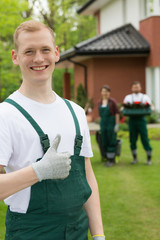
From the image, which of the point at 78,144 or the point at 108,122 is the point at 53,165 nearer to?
the point at 78,144

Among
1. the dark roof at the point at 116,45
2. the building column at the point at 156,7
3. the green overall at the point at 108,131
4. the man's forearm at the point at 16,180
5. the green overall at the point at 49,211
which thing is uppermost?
the building column at the point at 156,7

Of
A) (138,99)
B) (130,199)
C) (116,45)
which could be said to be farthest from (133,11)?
(130,199)

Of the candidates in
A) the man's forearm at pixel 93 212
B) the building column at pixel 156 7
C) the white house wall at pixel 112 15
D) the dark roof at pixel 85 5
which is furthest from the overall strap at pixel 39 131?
the dark roof at pixel 85 5

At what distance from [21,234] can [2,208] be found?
196 inches

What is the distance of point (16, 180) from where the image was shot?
6.24ft

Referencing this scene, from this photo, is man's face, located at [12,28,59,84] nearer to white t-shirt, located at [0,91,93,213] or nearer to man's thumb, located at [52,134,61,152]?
white t-shirt, located at [0,91,93,213]

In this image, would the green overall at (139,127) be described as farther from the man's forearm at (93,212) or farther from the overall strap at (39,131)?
the overall strap at (39,131)

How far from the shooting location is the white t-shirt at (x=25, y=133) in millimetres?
2018

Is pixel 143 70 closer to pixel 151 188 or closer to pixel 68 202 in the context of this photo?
pixel 151 188

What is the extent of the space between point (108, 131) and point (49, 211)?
26.5ft

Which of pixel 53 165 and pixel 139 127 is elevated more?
pixel 53 165

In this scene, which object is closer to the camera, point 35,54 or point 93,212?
point 35,54

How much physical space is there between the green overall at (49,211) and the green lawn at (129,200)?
3376 mm

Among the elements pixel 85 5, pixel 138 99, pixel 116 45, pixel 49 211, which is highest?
pixel 85 5
